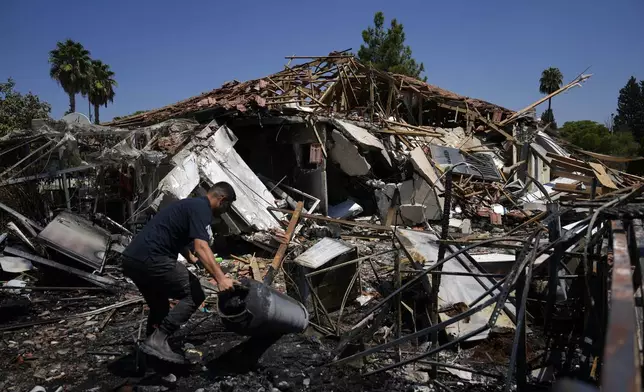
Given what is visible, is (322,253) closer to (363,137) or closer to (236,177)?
(236,177)

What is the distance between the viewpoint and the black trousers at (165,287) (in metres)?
3.61

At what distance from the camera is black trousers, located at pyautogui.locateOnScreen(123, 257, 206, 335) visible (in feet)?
11.8

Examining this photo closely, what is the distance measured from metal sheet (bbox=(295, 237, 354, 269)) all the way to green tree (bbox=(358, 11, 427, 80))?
23.6 m

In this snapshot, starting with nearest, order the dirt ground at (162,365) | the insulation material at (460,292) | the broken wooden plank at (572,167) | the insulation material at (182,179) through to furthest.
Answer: the dirt ground at (162,365)
the insulation material at (460,292)
the insulation material at (182,179)
the broken wooden plank at (572,167)

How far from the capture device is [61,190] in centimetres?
799

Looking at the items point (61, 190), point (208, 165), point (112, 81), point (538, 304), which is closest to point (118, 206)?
point (61, 190)

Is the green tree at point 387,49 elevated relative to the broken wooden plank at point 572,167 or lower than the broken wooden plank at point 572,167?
elevated

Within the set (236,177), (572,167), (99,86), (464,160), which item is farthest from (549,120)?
(99,86)

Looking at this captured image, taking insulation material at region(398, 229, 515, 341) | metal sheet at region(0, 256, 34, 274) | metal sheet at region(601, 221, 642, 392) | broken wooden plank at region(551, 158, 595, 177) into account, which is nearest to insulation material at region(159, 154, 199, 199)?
metal sheet at region(0, 256, 34, 274)

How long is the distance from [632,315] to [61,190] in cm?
867

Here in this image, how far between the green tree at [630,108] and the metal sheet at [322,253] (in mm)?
45712

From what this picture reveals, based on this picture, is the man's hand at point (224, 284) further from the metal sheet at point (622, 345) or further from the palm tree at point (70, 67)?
the palm tree at point (70, 67)

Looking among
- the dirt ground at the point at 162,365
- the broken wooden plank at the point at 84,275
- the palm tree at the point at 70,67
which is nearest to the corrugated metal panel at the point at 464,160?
the broken wooden plank at the point at 84,275

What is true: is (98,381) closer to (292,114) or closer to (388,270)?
(388,270)
